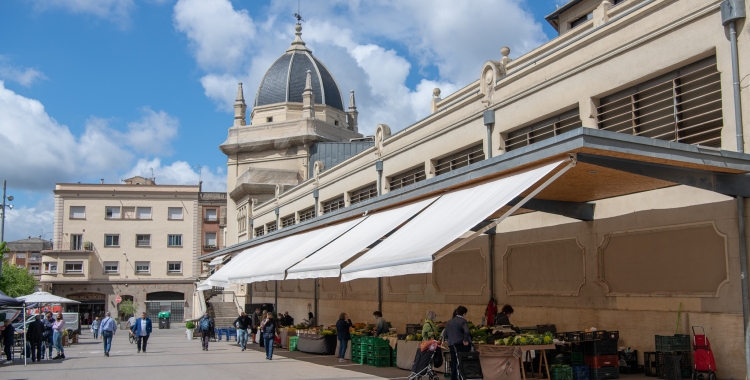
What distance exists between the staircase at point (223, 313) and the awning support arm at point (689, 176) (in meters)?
33.8

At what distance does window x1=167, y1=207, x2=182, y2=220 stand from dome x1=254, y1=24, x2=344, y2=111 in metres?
20.8

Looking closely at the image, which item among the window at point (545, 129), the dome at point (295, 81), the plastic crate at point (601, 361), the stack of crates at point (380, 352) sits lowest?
the stack of crates at point (380, 352)

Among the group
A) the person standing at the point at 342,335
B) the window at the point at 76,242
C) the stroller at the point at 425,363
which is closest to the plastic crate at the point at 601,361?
the stroller at the point at 425,363

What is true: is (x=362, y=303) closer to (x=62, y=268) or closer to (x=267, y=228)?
(x=267, y=228)

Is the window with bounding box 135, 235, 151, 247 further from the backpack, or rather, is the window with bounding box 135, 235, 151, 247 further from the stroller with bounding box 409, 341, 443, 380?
the stroller with bounding box 409, 341, 443, 380

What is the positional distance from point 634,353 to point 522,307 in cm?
381

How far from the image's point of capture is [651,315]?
13.7 metres

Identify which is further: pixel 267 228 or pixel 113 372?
pixel 267 228

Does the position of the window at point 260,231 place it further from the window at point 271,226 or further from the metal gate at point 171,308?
the metal gate at point 171,308

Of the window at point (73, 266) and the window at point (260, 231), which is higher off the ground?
the window at point (260, 231)

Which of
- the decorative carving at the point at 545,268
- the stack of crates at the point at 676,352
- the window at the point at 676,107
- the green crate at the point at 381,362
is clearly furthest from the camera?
the green crate at the point at 381,362

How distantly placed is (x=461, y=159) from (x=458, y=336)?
9.34 meters

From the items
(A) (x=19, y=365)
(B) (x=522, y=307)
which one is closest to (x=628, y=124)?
(B) (x=522, y=307)

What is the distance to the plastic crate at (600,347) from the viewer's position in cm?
1317
